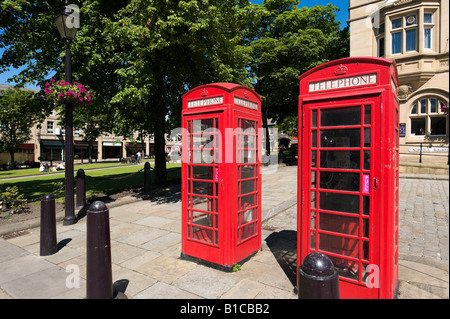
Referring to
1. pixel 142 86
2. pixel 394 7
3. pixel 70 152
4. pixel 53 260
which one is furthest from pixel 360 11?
pixel 53 260

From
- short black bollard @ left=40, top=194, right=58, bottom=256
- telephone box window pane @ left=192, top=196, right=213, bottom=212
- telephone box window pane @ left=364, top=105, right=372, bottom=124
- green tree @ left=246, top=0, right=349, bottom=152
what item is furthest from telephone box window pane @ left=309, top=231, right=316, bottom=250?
green tree @ left=246, top=0, right=349, bottom=152

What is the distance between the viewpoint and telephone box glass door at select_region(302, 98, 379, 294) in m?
2.73

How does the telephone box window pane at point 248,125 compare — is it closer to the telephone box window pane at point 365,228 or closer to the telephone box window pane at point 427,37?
the telephone box window pane at point 365,228

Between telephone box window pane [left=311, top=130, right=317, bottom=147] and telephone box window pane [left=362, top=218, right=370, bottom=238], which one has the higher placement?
telephone box window pane [left=311, top=130, right=317, bottom=147]

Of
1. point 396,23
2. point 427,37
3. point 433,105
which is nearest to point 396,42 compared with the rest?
point 396,23

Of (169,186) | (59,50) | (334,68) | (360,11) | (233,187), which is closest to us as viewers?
(334,68)

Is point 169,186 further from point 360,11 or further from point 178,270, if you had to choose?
point 360,11

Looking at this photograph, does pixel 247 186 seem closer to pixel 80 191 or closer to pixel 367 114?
pixel 367 114

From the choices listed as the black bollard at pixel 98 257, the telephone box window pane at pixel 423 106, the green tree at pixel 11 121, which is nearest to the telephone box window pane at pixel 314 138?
the black bollard at pixel 98 257

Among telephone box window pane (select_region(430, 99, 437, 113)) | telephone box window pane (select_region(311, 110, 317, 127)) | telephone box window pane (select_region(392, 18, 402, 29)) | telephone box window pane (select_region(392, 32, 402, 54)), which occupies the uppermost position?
telephone box window pane (select_region(392, 18, 402, 29))

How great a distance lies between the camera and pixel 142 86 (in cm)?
770

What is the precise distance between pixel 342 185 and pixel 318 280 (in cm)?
142

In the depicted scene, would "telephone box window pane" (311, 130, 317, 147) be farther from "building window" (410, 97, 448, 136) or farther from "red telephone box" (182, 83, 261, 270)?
"building window" (410, 97, 448, 136)

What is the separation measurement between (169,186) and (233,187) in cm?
810
